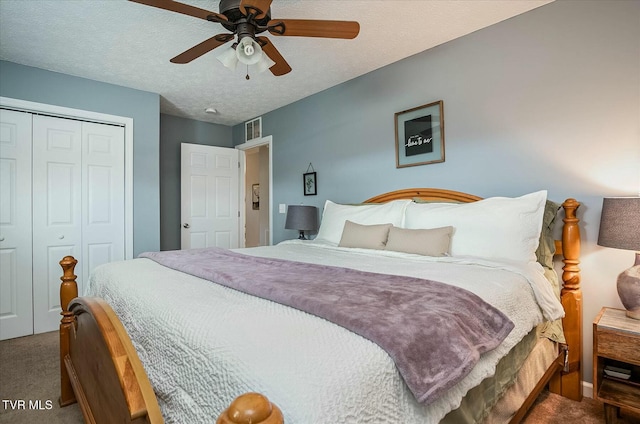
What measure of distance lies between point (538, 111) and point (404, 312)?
1917mm

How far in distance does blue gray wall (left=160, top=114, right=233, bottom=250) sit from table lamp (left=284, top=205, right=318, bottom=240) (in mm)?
1860

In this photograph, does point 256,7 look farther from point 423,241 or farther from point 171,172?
point 171,172

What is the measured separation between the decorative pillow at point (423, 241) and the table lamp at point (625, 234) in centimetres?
76

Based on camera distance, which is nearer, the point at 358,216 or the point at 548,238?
the point at 548,238

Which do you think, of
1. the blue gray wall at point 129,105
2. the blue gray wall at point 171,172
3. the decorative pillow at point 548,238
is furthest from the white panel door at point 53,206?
the decorative pillow at point 548,238

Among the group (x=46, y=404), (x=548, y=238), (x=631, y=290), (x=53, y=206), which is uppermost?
(x=53, y=206)

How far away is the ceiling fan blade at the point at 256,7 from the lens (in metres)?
1.59

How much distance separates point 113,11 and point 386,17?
5.94 feet

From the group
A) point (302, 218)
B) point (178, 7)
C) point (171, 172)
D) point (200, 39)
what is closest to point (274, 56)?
point (178, 7)

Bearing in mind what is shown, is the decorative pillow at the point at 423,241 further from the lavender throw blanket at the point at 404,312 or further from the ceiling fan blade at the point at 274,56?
the ceiling fan blade at the point at 274,56

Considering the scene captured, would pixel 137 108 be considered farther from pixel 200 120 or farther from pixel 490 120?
pixel 490 120

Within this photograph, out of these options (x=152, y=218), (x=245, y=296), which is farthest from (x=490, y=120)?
(x=152, y=218)

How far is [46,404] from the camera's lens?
1871 millimetres

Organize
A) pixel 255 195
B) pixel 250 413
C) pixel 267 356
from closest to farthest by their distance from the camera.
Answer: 1. pixel 250 413
2. pixel 267 356
3. pixel 255 195
